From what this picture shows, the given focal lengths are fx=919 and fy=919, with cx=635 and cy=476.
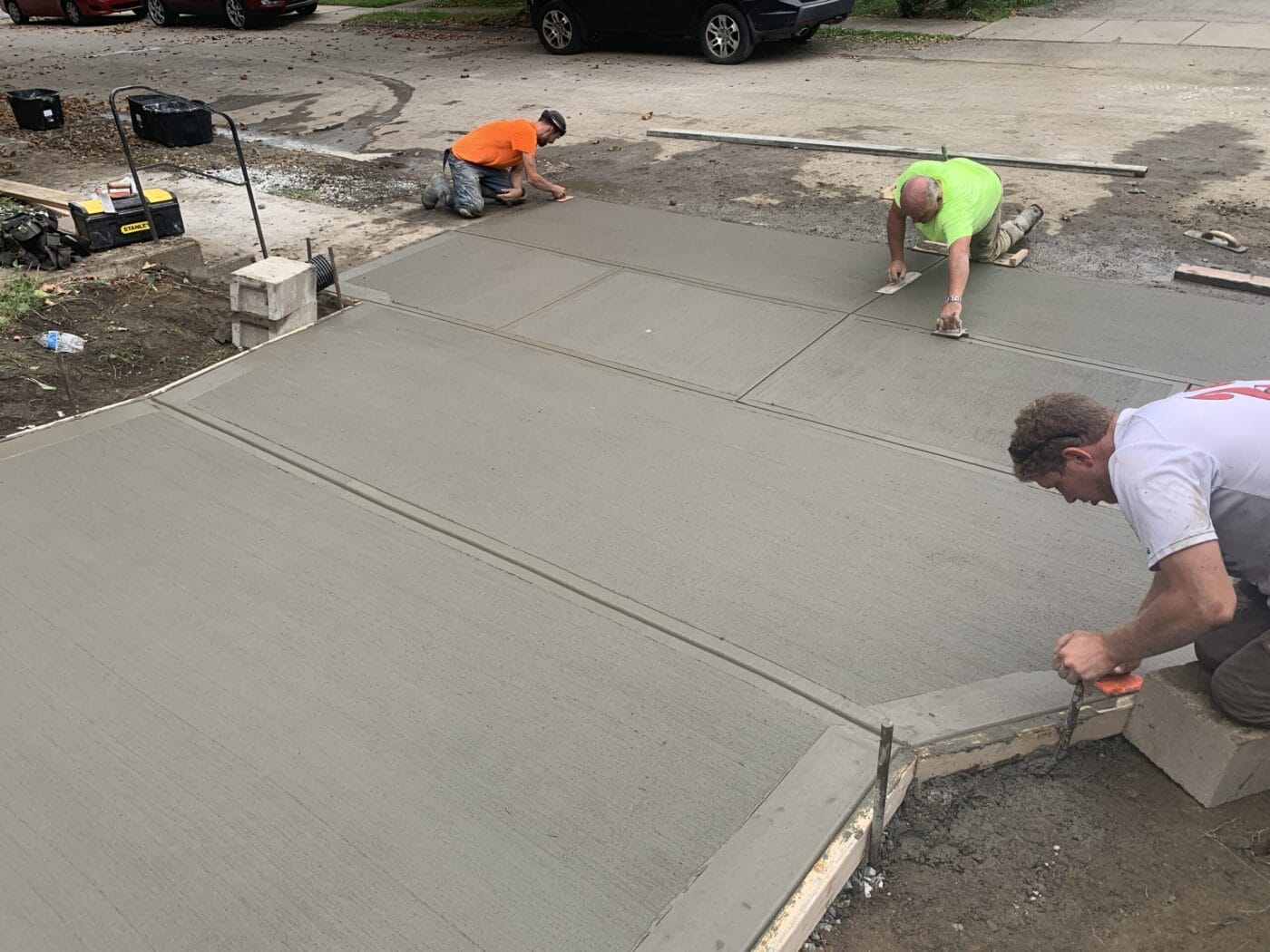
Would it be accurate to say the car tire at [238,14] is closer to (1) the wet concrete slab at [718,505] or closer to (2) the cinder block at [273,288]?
(2) the cinder block at [273,288]

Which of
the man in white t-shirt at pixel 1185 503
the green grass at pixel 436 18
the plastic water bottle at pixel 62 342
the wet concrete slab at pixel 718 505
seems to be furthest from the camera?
the green grass at pixel 436 18

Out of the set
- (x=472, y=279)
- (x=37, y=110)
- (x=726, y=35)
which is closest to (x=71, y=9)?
(x=37, y=110)

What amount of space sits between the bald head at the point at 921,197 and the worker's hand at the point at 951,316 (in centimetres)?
49

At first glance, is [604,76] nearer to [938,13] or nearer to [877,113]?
[877,113]

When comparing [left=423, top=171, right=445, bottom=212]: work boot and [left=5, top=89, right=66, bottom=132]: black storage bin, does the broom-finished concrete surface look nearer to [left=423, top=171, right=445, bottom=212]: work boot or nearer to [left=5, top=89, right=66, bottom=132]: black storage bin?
[left=423, top=171, right=445, bottom=212]: work boot

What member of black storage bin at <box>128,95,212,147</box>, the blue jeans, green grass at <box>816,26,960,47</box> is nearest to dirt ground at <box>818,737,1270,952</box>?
the blue jeans

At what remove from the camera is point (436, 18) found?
16156mm

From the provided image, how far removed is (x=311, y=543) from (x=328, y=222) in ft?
13.0

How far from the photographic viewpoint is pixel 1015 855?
221cm

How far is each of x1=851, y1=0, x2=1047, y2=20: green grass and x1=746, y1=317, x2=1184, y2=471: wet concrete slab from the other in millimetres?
10873

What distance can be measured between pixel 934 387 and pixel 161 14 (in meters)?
18.1

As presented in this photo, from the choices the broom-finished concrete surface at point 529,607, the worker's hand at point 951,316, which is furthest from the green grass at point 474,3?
the worker's hand at point 951,316

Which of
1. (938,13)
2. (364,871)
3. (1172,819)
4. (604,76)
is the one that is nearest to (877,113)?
(604,76)

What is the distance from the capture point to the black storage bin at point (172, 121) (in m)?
8.18
